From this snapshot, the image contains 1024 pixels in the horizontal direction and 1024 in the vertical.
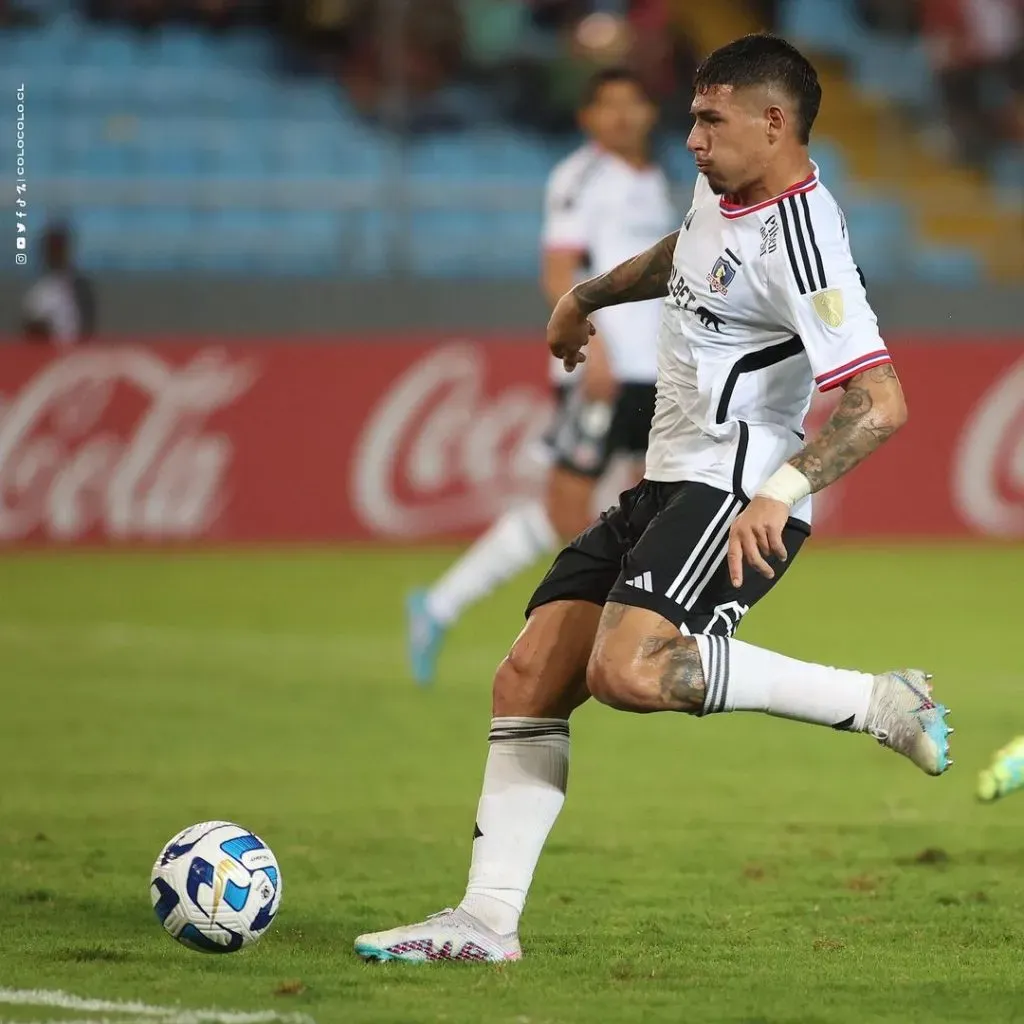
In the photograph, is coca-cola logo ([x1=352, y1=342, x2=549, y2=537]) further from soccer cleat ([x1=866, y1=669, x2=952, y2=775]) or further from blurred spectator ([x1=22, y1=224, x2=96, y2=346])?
soccer cleat ([x1=866, y1=669, x2=952, y2=775])

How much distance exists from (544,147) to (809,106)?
42.9ft

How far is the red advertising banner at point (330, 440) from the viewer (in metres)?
14.1

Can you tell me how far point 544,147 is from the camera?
688 inches

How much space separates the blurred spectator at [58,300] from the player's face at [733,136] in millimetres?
11251

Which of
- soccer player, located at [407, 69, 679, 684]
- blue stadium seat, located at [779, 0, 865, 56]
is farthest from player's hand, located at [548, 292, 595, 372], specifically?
blue stadium seat, located at [779, 0, 865, 56]

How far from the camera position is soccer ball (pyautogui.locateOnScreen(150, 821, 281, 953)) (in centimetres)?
452

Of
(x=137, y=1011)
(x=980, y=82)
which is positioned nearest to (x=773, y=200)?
(x=137, y=1011)

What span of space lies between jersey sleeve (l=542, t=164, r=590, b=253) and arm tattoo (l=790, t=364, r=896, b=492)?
505 cm

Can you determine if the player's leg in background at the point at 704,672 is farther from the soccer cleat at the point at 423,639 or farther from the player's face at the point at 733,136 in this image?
the soccer cleat at the point at 423,639

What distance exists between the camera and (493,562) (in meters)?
9.29

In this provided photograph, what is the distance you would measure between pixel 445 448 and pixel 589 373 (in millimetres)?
5268

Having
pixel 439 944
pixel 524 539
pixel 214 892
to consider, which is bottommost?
pixel 439 944

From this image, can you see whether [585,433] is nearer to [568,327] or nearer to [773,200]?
[568,327]

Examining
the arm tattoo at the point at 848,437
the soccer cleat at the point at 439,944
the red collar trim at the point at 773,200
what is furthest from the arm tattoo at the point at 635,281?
the soccer cleat at the point at 439,944
